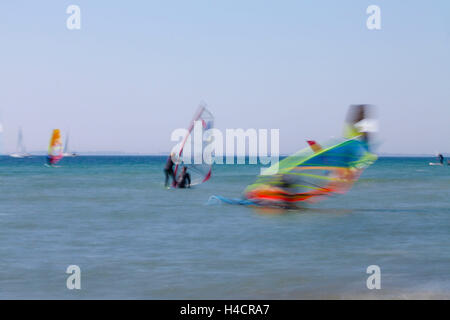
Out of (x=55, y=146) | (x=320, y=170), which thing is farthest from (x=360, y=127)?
(x=55, y=146)

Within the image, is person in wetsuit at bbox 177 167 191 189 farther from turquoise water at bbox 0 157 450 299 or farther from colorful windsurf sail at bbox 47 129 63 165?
colorful windsurf sail at bbox 47 129 63 165

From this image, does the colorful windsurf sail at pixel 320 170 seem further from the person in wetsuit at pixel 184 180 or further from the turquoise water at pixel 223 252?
the person in wetsuit at pixel 184 180

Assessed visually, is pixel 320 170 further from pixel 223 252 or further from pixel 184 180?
pixel 184 180

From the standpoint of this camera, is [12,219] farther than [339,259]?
Yes

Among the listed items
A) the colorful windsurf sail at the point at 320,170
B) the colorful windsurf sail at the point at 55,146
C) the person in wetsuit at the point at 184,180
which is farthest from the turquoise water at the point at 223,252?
the colorful windsurf sail at the point at 55,146

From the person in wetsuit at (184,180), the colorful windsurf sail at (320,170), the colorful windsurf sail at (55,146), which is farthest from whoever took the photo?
the colorful windsurf sail at (55,146)

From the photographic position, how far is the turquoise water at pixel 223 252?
8711mm

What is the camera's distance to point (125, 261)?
1069cm

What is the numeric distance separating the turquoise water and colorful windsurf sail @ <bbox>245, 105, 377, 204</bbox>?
0.77m

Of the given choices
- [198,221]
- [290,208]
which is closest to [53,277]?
[198,221]

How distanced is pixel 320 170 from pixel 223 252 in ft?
25.3

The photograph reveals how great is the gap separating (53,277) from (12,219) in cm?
860

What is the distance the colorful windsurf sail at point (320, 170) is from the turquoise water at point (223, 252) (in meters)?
0.77
